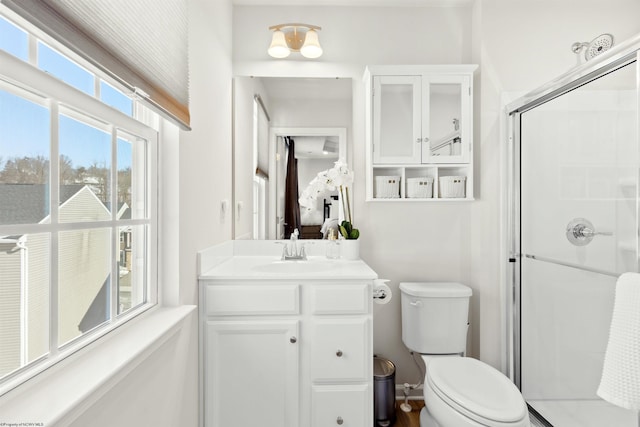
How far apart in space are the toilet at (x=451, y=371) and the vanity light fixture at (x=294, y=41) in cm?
158

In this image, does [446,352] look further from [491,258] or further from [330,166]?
[330,166]

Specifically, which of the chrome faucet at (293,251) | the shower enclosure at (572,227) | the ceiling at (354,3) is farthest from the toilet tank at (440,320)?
the ceiling at (354,3)

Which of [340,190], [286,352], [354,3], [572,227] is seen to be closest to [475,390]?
[286,352]

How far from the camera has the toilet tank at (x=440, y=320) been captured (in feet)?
6.65

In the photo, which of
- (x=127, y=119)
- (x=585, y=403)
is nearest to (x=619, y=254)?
(x=585, y=403)

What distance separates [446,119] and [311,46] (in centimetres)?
96

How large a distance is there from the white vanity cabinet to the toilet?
0.34 meters

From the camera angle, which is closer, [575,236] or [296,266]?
[575,236]

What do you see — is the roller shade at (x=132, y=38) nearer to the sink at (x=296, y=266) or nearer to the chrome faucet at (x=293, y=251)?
the sink at (x=296, y=266)

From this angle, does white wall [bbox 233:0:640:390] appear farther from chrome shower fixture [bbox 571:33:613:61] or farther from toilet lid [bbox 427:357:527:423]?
toilet lid [bbox 427:357:527:423]

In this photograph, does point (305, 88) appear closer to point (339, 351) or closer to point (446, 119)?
point (446, 119)

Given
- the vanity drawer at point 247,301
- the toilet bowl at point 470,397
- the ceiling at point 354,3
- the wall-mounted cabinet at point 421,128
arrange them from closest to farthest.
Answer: the toilet bowl at point 470,397 < the vanity drawer at point 247,301 < the wall-mounted cabinet at point 421,128 < the ceiling at point 354,3

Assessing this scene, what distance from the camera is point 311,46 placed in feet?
7.20

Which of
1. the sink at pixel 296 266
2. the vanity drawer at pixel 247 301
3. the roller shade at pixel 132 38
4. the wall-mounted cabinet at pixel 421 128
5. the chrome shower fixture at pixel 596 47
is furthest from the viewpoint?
the wall-mounted cabinet at pixel 421 128
